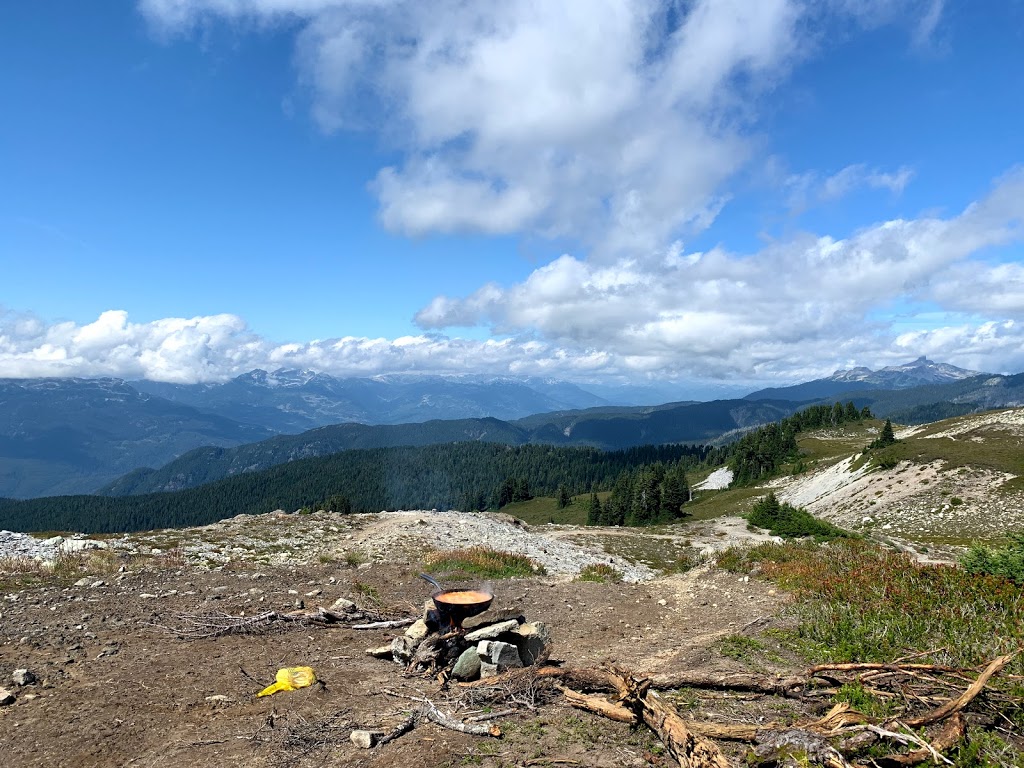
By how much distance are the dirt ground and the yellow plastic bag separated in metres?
0.27

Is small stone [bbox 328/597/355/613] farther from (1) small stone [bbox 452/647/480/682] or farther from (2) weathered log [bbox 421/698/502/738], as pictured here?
(2) weathered log [bbox 421/698/502/738]

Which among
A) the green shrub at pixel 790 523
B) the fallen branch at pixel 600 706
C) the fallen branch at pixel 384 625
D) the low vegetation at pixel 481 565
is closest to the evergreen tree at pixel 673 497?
the green shrub at pixel 790 523

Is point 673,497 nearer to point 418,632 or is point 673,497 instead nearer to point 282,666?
point 418,632

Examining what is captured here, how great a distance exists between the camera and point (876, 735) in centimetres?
625

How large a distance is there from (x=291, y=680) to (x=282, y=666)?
1.33m

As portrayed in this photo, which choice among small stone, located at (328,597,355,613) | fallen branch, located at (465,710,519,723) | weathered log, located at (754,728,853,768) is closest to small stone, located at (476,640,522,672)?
fallen branch, located at (465,710,519,723)

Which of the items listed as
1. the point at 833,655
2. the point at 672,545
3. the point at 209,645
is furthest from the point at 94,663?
the point at 672,545

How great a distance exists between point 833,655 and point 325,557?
19.9m

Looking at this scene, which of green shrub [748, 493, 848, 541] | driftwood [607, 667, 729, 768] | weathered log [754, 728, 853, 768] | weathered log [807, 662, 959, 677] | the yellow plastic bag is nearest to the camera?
weathered log [754, 728, 853, 768]

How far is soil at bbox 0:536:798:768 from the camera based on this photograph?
724cm

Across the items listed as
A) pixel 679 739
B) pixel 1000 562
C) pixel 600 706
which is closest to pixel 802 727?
pixel 679 739

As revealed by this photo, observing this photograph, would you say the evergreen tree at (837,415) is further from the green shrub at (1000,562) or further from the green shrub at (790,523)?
the green shrub at (1000,562)

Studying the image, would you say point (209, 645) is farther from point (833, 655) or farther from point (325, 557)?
point (833, 655)

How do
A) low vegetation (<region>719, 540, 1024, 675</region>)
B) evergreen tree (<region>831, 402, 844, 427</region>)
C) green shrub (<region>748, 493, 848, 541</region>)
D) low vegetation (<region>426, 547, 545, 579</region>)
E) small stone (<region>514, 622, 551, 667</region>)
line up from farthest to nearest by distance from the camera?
evergreen tree (<region>831, 402, 844, 427</region>), green shrub (<region>748, 493, 848, 541</region>), low vegetation (<region>426, 547, 545, 579</region>), small stone (<region>514, 622, 551, 667</region>), low vegetation (<region>719, 540, 1024, 675</region>)
